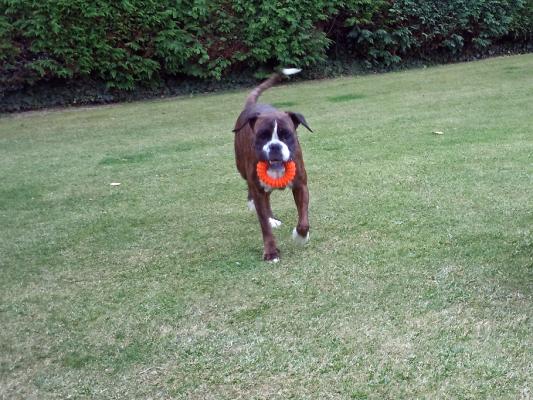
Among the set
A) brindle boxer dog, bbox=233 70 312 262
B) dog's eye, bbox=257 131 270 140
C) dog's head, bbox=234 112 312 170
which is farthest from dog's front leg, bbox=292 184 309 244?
dog's eye, bbox=257 131 270 140

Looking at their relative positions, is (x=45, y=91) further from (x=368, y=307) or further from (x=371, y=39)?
(x=368, y=307)

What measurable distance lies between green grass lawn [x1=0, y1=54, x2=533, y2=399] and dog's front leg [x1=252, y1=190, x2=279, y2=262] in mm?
88

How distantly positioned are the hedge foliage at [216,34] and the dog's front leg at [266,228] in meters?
9.92

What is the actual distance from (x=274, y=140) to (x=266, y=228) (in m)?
0.61

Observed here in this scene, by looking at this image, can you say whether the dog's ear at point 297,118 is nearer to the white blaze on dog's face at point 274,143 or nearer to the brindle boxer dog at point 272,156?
the brindle boxer dog at point 272,156

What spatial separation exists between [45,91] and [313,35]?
19.9ft

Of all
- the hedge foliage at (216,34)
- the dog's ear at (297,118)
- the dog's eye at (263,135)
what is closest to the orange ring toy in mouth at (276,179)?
the dog's eye at (263,135)

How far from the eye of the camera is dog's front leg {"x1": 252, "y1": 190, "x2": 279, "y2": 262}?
424 centimetres

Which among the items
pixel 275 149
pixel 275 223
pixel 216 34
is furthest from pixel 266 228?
pixel 216 34

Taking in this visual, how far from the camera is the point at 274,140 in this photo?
4078 mm

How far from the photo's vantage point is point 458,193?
5.34 metres

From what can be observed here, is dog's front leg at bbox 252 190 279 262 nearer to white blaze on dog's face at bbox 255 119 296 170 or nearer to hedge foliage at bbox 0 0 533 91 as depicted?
white blaze on dog's face at bbox 255 119 296 170

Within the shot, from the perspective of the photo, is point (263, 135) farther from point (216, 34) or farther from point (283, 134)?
point (216, 34)

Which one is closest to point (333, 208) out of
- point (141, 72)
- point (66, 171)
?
point (66, 171)
